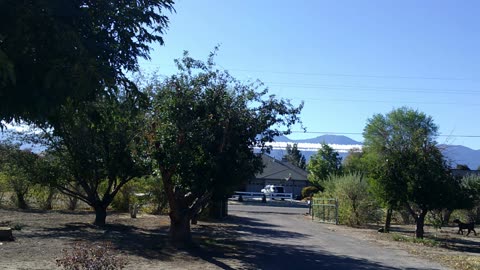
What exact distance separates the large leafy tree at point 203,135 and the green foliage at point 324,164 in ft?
203

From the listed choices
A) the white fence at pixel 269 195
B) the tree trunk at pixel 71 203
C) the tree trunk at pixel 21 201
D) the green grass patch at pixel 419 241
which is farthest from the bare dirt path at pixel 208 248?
the white fence at pixel 269 195

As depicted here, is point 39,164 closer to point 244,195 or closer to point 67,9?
point 67,9

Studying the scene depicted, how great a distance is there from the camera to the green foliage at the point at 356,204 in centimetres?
3581

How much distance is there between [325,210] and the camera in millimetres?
38562

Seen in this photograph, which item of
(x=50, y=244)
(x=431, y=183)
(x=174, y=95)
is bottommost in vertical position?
(x=50, y=244)

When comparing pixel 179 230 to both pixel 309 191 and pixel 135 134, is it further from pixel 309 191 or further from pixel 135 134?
pixel 309 191

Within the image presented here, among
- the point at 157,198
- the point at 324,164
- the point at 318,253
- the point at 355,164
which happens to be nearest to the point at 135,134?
the point at 318,253

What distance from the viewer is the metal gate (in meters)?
37.4

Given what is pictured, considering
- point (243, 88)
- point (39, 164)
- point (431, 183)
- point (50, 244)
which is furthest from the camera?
point (431, 183)

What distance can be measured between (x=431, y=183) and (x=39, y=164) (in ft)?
59.9

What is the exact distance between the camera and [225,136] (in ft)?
56.9

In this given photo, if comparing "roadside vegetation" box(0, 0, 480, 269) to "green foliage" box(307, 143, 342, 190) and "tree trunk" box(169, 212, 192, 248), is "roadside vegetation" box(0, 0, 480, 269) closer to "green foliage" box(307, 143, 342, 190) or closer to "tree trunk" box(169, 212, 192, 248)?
"tree trunk" box(169, 212, 192, 248)

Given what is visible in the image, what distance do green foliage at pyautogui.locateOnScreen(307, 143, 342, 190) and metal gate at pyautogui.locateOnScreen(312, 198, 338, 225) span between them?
128 feet

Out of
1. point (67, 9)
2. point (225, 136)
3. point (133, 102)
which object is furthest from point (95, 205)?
point (67, 9)
